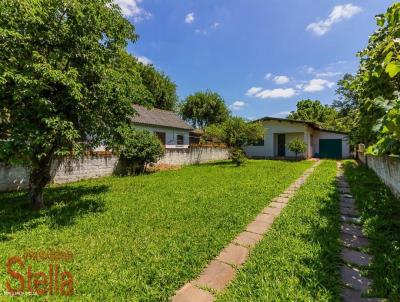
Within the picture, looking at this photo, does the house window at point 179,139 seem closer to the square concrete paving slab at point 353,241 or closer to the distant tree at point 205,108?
the distant tree at point 205,108

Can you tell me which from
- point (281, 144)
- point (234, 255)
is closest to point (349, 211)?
point (234, 255)

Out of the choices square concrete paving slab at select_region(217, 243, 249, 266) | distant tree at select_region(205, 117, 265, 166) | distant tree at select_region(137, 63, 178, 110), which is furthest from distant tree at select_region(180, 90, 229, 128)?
square concrete paving slab at select_region(217, 243, 249, 266)

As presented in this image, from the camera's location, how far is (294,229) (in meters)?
4.37

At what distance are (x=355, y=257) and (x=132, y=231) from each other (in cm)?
367

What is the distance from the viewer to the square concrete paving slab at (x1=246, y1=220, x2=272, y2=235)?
444 cm

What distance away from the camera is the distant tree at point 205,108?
36781mm

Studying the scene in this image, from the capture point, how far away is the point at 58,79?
443cm

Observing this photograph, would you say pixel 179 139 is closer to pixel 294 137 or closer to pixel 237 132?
pixel 237 132

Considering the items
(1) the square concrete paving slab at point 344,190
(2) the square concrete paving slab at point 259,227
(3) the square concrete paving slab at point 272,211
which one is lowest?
(2) the square concrete paving slab at point 259,227

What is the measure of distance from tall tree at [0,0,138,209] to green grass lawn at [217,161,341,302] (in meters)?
4.12

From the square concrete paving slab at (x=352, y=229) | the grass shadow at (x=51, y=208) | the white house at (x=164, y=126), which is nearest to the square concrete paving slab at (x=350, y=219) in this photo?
the square concrete paving slab at (x=352, y=229)

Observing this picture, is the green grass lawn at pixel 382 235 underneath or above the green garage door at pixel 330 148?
underneath

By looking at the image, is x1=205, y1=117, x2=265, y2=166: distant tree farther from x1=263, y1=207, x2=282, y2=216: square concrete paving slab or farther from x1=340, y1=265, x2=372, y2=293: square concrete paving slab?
x1=340, y1=265, x2=372, y2=293: square concrete paving slab

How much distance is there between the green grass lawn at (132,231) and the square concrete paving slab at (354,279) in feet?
1.50
